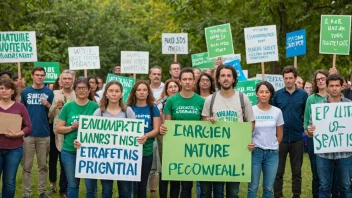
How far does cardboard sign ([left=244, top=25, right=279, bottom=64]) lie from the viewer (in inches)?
536

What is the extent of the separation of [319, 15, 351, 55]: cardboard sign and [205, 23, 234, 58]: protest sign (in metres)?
1.97

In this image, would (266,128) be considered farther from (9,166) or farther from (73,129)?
(9,166)

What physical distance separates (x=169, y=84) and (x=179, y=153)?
170 centimetres

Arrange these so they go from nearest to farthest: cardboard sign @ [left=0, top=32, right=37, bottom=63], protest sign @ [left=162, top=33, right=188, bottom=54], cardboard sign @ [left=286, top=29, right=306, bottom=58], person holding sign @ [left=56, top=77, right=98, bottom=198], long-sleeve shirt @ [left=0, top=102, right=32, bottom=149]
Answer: person holding sign @ [left=56, top=77, right=98, bottom=198] < long-sleeve shirt @ [left=0, top=102, right=32, bottom=149] < cardboard sign @ [left=0, top=32, right=37, bottom=63] < cardboard sign @ [left=286, top=29, right=306, bottom=58] < protest sign @ [left=162, top=33, right=188, bottom=54]

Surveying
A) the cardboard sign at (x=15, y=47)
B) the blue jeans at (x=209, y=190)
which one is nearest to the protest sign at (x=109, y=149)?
the blue jeans at (x=209, y=190)

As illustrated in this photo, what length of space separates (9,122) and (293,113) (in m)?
4.29

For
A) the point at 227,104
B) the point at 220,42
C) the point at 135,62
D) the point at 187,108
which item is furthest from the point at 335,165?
the point at 135,62

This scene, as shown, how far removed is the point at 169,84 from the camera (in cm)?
1005

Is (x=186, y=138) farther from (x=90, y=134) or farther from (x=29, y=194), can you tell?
(x=29, y=194)

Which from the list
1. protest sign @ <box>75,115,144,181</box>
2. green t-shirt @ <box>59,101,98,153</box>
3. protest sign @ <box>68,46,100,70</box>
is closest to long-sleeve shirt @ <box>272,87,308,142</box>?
protest sign @ <box>75,115,144,181</box>

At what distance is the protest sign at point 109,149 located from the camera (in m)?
8.48

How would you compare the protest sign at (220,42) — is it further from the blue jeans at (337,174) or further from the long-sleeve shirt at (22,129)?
the long-sleeve shirt at (22,129)

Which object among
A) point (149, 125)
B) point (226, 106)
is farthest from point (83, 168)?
point (226, 106)

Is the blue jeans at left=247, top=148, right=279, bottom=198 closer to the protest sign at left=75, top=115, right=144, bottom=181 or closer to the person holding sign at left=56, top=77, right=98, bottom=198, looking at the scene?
the protest sign at left=75, top=115, right=144, bottom=181
